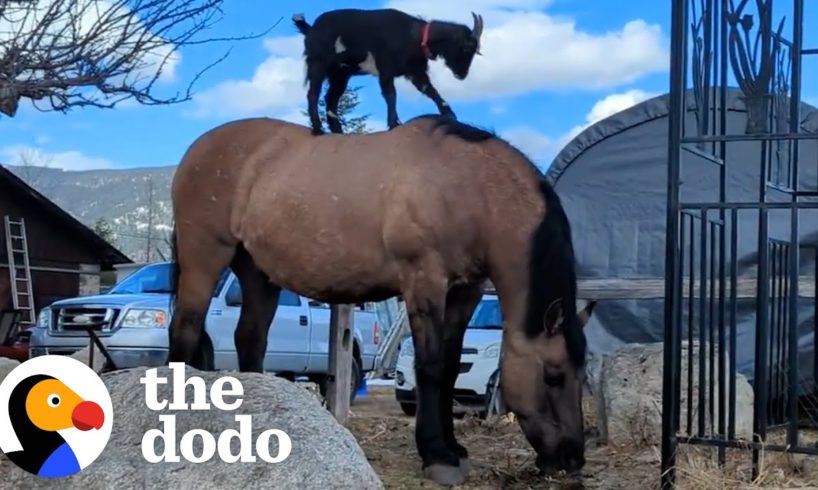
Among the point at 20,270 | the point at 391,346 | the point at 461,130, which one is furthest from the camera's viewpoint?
the point at 20,270

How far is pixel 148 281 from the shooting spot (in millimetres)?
14000

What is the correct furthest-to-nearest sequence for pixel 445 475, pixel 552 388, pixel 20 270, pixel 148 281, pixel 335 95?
pixel 20 270 → pixel 148 281 → pixel 335 95 → pixel 445 475 → pixel 552 388

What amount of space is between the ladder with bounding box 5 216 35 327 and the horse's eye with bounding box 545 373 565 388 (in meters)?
18.9

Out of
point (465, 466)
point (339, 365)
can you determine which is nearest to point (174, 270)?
point (339, 365)

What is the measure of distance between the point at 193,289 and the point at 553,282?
2.64 m

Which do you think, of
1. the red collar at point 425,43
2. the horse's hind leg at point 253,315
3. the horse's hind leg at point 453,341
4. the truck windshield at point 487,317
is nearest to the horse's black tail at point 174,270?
the horse's hind leg at point 253,315

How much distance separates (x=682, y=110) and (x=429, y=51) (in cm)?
167

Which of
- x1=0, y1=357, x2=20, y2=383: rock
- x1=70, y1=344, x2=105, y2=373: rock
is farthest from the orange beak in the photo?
x1=70, y1=344, x2=105, y2=373: rock

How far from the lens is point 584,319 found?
6.33 m

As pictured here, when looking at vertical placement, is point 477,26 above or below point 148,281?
above

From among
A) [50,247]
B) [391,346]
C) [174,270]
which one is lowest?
[391,346]

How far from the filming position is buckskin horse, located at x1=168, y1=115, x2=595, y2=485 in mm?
5848

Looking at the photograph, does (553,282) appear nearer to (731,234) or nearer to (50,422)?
(731,234)

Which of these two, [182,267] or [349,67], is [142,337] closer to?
[182,267]
